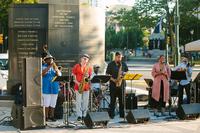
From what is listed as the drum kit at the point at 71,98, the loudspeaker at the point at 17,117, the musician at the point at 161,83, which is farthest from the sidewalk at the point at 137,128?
the musician at the point at 161,83

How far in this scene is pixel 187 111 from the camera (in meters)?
14.6

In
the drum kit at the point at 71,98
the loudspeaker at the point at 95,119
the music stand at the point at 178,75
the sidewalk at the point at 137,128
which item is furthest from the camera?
the music stand at the point at 178,75

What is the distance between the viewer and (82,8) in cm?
1934

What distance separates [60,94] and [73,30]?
4263 millimetres

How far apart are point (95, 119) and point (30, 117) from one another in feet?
5.09

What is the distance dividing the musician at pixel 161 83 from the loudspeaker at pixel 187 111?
943 mm

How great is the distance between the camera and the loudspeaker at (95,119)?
42.3 feet

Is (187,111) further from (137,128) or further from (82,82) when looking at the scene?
(82,82)

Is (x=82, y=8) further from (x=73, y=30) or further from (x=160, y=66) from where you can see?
(x=160, y=66)

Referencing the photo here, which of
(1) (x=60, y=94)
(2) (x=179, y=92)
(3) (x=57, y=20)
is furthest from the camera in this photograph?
(3) (x=57, y=20)

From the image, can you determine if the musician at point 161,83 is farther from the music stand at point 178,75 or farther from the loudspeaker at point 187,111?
the loudspeaker at point 187,111

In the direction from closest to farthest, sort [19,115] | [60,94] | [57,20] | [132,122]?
[19,115]
[132,122]
[60,94]
[57,20]

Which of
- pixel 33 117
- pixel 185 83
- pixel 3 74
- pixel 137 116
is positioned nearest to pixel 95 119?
pixel 137 116

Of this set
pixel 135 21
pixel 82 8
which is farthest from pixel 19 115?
pixel 135 21
